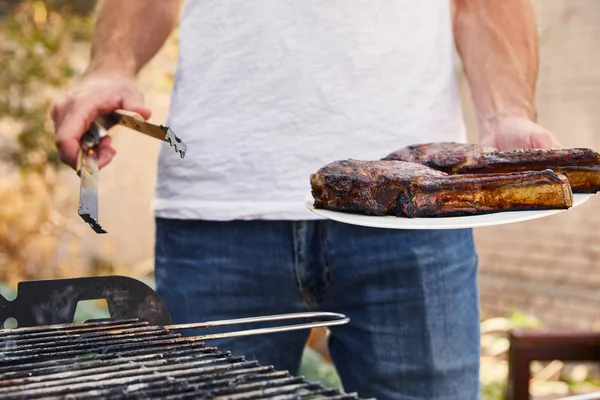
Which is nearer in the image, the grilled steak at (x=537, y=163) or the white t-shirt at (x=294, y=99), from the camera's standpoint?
the grilled steak at (x=537, y=163)

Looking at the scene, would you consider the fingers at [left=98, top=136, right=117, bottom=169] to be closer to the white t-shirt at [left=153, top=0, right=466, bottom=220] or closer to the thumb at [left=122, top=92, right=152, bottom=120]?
the thumb at [left=122, top=92, right=152, bottom=120]

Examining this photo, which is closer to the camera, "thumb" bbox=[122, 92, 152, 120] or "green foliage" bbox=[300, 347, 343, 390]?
"thumb" bbox=[122, 92, 152, 120]

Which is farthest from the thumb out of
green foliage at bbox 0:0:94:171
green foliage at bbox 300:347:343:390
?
green foliage at bbox 0:0:94:171

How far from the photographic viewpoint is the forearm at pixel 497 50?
6.15 ft

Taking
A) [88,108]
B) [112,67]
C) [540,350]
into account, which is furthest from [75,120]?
[540,350]

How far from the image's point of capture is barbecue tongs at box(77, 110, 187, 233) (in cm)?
140

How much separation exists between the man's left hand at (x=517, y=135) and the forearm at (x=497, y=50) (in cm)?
6

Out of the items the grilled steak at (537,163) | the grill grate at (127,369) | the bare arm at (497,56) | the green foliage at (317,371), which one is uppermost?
the bare arm at (497,56)

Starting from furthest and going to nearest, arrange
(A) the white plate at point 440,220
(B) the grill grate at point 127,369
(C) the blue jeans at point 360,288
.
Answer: (C) the blue jeans at point 360,288
(A) the white plate at point 440,220
(B) the grill grate at point 127,369

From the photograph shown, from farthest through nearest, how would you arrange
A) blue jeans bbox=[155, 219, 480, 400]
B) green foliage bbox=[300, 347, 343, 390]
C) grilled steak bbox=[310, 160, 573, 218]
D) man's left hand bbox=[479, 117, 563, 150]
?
green foliage bbox=[300, 347, 343, 390] < blue jeans bbox=[155, 219, 480, 400] < man's left hand bbox=[479, 117, 563, 150] < grilled steak bbox=[310, 160, 573, 218]

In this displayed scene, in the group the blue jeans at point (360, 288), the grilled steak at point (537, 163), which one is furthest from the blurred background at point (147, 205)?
the grilled steak at point (537, 163)

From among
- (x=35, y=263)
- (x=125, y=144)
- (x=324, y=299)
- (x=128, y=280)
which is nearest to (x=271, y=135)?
(x=324, y=299)

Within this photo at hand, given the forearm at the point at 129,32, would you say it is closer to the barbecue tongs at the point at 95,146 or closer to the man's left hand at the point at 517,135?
the barbecue tongs at the point at 95,146

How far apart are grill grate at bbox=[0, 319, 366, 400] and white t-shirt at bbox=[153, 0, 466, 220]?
0.53 m
